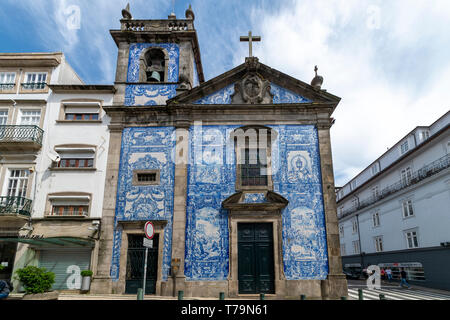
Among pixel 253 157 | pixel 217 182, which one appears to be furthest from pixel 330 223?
pixel 217 182

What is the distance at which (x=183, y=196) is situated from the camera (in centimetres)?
1315

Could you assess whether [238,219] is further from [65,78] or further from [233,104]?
[65,78]

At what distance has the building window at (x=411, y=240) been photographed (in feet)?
74.4

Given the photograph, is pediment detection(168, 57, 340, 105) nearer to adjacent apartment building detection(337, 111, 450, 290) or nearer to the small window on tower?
the small window on tower

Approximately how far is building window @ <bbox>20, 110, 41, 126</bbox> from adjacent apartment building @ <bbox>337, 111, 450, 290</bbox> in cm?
2299

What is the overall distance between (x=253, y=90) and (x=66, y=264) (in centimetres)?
1106

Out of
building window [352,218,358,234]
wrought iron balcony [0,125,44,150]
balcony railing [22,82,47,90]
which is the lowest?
building window [352,218,358,234]

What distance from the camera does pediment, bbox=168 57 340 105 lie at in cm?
1439

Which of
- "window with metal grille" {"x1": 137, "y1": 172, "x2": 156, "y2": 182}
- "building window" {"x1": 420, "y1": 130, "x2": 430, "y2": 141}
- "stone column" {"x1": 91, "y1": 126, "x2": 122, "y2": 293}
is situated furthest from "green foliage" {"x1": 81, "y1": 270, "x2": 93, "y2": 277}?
"building window" {"x1": 420, "y1": 130, "x2": 430, "y2": 141}

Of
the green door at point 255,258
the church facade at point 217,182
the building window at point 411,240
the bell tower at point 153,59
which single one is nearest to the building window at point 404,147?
the building window at point 411,240

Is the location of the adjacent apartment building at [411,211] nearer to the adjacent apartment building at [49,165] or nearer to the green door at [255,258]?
the green door at [255,258]
